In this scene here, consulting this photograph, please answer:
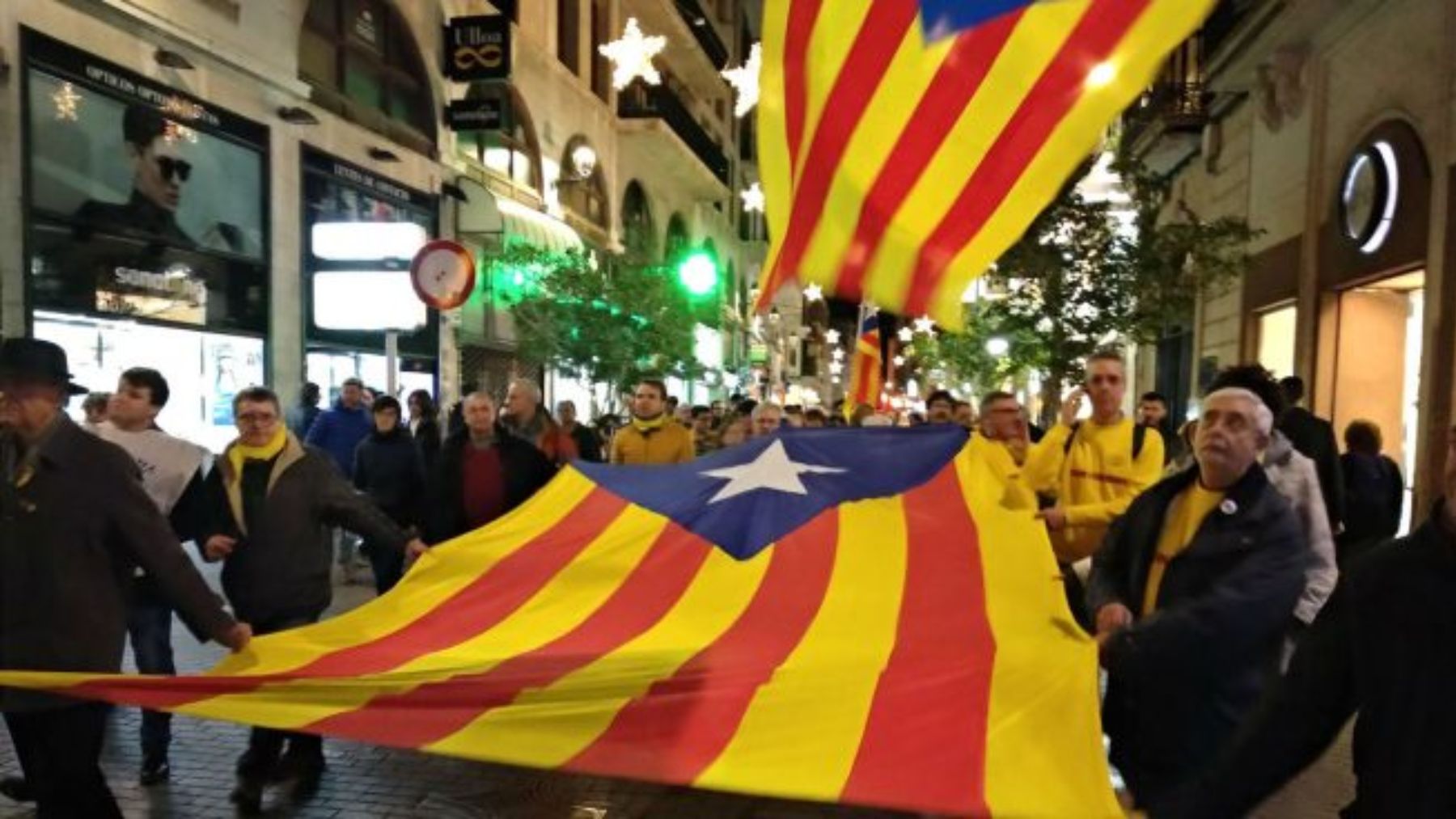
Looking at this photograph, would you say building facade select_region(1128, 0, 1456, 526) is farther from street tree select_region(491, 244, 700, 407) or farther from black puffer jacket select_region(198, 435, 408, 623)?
black puffer jacket select_region(198, 435, 408, 623)

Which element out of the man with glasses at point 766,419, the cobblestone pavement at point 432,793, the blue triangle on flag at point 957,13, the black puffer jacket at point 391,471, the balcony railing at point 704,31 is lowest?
the cobblestone pavement at point 432,793

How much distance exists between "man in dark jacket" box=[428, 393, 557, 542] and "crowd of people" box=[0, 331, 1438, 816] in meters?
0.01

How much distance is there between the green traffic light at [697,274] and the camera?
28625 millimetres

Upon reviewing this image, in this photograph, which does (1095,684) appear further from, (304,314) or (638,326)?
(638,326)

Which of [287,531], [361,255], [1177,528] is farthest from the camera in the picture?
[361,255]

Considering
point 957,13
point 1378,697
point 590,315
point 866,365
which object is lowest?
point 1378,697

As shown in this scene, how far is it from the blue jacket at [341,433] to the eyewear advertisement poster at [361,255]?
116 centimetres

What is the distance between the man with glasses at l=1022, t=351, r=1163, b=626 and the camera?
5.64 m

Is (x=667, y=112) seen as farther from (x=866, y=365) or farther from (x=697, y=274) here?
(x=866, y=365)

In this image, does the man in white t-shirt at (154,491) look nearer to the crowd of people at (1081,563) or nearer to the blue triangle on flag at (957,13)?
the crowd of people at (1081,563)

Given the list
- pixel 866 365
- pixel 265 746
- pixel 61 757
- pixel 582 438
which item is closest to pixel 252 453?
pixel 265 746

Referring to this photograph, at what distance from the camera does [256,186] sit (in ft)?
53.6

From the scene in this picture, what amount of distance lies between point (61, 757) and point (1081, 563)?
15.8 ft

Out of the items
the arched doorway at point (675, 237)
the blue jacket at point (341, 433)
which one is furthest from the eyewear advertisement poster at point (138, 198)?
the arched doorway at point (675, 237)
